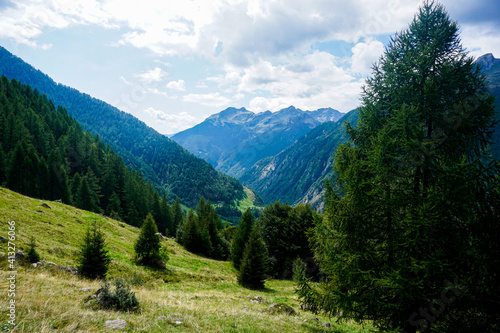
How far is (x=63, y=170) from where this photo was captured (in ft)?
239

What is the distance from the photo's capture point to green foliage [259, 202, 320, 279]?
4631 cm

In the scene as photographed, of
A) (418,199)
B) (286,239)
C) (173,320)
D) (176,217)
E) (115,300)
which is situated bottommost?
(176,217)

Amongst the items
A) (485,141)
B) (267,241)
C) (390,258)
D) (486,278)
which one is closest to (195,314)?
(390,258)

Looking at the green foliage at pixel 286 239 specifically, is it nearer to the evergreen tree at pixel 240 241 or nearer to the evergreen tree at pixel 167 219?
the evergreen tree at pixel 240 241

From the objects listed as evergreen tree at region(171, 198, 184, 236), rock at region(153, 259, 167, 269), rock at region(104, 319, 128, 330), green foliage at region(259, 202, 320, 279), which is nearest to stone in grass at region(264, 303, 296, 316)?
rock at region(104, 319, 128, 330)

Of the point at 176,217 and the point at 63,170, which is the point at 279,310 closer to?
the point at 63,170

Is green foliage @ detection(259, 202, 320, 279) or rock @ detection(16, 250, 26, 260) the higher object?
rock @ detection(16, 250, 26, 260)

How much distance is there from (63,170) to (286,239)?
73908 millimetres

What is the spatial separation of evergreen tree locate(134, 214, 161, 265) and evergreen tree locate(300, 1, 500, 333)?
2299cm

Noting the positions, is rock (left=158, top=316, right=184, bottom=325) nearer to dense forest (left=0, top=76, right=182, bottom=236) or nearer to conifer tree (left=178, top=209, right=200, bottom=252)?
conifer tree (left=178, top=209, right=200, bottom=252)

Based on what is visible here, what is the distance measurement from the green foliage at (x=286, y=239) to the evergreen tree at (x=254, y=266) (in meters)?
15.0

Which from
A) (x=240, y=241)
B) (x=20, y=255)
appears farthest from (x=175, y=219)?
(x=20, y=255)

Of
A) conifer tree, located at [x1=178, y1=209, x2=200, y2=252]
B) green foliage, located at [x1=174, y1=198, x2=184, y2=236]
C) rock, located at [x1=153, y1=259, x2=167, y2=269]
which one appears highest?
rock, located at [x1=153, y1=259, x2=167, y2=269]

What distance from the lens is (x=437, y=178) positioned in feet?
28.2
